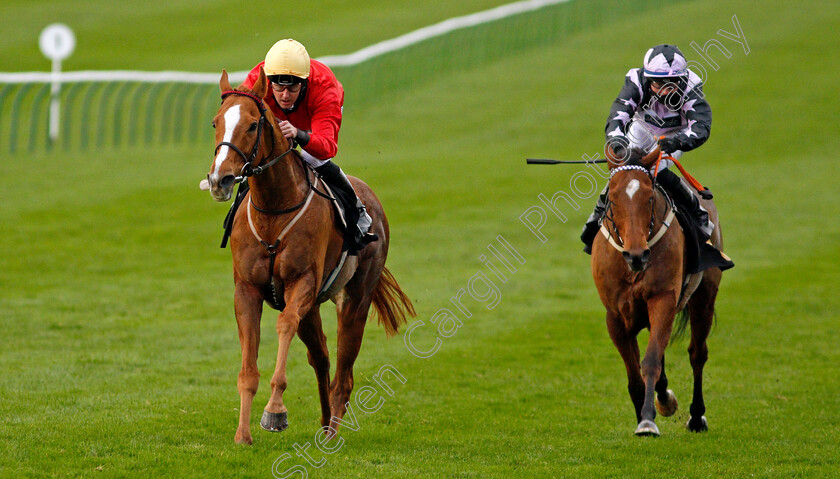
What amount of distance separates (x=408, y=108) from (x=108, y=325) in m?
15.8

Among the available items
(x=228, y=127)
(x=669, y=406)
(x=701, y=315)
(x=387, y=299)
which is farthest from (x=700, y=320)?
(x=228, y=127)

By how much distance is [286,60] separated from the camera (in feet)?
21.9

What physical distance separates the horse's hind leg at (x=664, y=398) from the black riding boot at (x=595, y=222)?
3.82 feet

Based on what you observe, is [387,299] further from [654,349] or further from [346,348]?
[654,349]

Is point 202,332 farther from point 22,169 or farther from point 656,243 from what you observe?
point 22,169

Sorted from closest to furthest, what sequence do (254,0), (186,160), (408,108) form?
(186,160) → (408,108) → (254,0)

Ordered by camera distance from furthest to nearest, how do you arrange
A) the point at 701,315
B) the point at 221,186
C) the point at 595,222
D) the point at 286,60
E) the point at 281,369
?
the point at 701,315 < the point at 595,222 < the point at 286,60 < the point at 281,369 < the point at 221,186

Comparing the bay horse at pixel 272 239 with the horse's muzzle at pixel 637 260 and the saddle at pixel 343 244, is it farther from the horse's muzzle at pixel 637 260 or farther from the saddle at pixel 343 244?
the horse's muzzle at pixel 637 260

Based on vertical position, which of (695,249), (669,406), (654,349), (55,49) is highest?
(55,49)

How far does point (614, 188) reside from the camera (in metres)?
7.12

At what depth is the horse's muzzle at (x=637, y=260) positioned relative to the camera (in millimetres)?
6895

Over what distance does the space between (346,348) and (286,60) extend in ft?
7.33

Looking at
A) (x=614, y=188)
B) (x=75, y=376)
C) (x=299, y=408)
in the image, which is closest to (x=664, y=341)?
(x=614, y=188)

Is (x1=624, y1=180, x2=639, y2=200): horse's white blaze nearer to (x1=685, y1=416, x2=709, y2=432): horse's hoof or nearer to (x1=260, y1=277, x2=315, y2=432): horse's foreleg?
(x1=685, y1=416, x2=709, y2=432): horse's hoof
